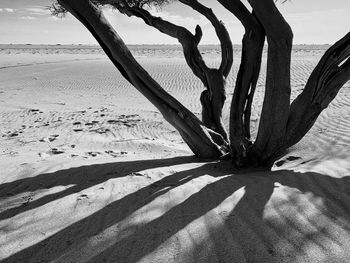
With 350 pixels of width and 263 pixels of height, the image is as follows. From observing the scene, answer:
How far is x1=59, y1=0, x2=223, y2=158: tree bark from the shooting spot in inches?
167

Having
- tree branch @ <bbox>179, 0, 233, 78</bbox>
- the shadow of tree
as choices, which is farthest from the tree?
the shadow of tree

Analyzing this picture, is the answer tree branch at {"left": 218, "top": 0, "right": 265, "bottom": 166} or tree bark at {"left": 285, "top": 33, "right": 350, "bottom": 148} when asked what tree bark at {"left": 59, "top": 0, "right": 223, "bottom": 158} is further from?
tree bark at {"left": 285, "top": 33, "right": 350, "bottom": 148}

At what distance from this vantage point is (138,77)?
182 inches

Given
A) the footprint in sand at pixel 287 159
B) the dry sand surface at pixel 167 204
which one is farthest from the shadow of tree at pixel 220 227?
the footprint in sand at pixel 287 159

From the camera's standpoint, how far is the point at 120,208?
3.17 metres

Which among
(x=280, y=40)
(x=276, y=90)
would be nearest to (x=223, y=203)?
(x=276, y=90)

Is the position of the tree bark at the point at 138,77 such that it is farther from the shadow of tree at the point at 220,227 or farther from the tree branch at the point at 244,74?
the shadow of tree at the point at 220,227

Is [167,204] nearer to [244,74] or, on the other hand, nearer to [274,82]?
[274,82]

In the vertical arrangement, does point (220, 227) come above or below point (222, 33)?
below

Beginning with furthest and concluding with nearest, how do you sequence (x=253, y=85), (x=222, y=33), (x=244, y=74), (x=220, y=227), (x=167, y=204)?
1. (x=222, y=33)
2. (x=253, y=85)
3. (x=244, y=74)
4. (x=167, y=204)
5. (x=220, y=227)

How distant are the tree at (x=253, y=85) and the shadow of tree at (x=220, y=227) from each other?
2.88 feet

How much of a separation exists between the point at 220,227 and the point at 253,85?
107 inches

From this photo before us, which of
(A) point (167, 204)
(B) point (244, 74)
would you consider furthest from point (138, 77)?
(A) point (167, 204)

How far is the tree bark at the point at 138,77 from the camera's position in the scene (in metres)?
4.25
